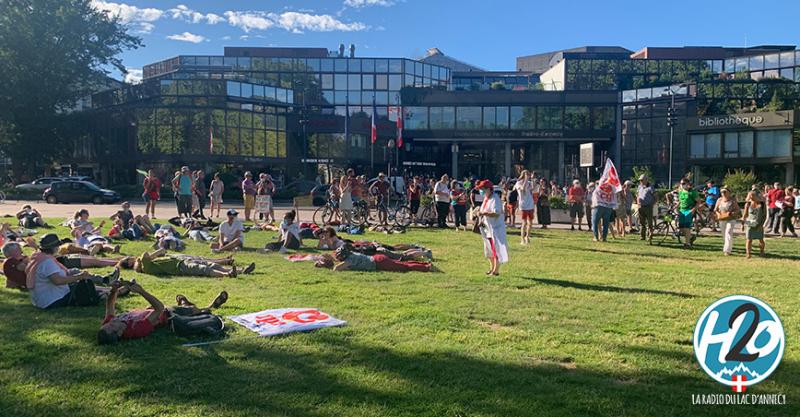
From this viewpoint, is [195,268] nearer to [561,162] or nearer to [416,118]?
[416,118]

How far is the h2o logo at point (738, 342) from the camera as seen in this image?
479 cm

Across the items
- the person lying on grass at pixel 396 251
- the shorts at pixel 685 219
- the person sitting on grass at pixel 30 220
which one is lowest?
the person lying on grass at pixel 396 251

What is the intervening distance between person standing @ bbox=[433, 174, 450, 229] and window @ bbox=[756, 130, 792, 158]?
35.6 meters

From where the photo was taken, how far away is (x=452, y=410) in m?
4.24

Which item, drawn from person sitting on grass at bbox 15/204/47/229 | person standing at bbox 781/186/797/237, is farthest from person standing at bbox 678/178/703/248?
person sitting on grass at bbox 15/204/47/229

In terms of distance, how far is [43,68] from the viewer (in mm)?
46125

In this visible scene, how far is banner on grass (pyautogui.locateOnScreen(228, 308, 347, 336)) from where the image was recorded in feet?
20.4

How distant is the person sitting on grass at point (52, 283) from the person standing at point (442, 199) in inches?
518

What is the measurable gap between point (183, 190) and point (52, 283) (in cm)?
1259

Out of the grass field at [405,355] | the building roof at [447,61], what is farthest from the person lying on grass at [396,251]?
the building roof at [447,61]

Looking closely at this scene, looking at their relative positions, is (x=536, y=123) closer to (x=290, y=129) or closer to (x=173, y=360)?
(x=290, y=129)

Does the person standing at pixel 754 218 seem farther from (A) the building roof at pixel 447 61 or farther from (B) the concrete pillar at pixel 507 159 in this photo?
(A) the building roof at pixel 447 61

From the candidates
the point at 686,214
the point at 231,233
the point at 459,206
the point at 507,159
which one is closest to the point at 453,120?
the point at 507,159

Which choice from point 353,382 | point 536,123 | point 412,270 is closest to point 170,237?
point 412,270
